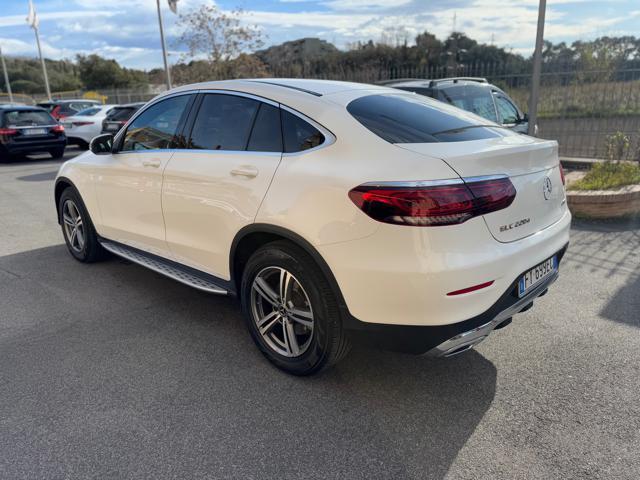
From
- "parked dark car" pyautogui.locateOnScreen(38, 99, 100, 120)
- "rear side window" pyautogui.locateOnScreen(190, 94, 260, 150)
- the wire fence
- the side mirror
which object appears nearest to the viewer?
"rear side window" pyautogui.locateOnScreen(190, 94, 260, 150)

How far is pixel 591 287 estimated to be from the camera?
4.50 metres

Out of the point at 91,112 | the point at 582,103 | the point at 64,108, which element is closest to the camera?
the point at 582,103

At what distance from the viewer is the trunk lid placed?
2.57m

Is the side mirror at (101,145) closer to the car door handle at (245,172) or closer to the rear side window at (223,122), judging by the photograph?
the rear side window at (223,122)

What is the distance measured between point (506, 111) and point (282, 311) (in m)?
6.47

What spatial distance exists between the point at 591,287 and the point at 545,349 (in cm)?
140

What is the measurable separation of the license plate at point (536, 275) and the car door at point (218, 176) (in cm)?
155

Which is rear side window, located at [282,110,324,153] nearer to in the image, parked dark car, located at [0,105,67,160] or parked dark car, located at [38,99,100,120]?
parked dark car, located at [0,105,67,160]

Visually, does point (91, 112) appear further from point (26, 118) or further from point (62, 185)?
point (62, 185)

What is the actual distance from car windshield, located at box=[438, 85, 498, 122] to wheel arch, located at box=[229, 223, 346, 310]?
470cm

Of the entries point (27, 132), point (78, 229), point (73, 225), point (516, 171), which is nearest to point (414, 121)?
point (516, 171)

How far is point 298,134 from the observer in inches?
120

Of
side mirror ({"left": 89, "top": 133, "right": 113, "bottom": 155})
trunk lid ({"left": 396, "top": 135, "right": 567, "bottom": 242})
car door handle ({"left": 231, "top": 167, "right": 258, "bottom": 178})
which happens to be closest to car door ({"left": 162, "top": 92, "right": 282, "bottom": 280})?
car door handle ({"left": 231, "top": 167, "right": 258, "bottom": 178})

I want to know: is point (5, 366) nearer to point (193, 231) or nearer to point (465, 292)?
point (193, 231)
